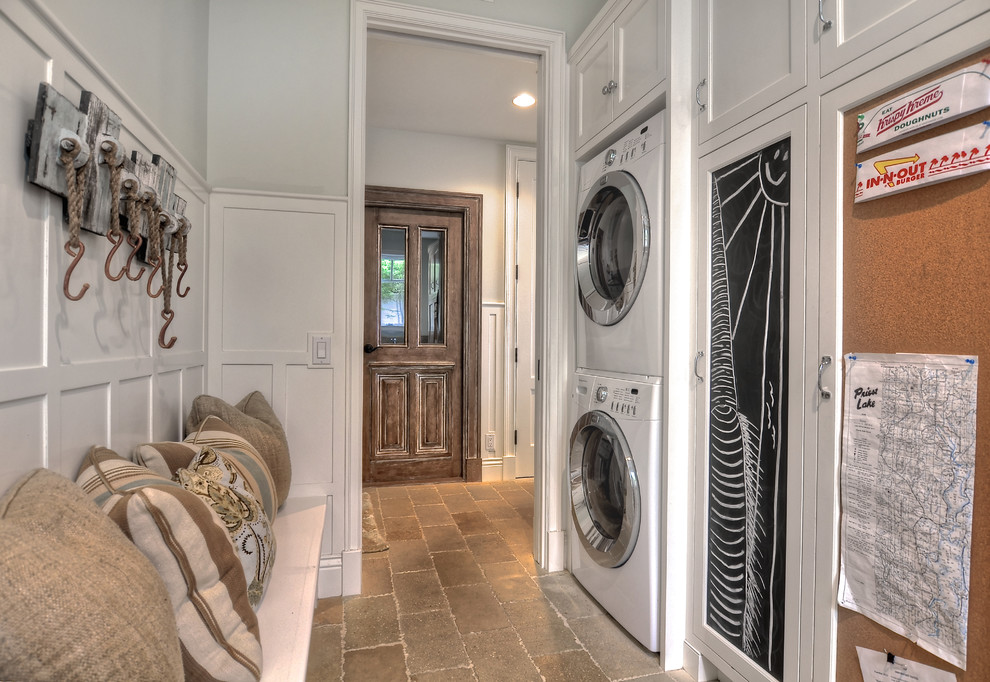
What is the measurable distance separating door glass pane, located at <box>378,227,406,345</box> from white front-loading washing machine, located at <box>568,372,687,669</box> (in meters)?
2.11

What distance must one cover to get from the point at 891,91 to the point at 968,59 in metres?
0.14

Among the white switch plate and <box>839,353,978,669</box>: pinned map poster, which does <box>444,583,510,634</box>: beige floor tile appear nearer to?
the white switch plate

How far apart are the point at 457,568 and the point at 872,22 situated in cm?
241

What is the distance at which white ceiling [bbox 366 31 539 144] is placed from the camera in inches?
115

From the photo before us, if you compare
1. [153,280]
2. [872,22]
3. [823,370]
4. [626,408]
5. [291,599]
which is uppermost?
[872,22]

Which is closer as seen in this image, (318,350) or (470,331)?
(318,350)

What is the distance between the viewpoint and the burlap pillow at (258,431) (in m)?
1.86

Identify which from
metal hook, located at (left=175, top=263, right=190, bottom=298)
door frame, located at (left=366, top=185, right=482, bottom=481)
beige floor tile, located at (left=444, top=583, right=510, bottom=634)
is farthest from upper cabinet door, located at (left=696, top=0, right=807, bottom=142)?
door frame, located at (left=366, top=185, right=482, bottom=481)

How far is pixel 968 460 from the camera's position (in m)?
0.97

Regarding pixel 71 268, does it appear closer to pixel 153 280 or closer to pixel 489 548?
pixel 153 280

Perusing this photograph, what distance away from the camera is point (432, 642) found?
190cm

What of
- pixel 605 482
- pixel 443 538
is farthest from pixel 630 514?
pixel 443 538

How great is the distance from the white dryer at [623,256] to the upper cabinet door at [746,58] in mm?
194

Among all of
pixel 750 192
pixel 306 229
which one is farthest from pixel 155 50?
pixel 750 192
